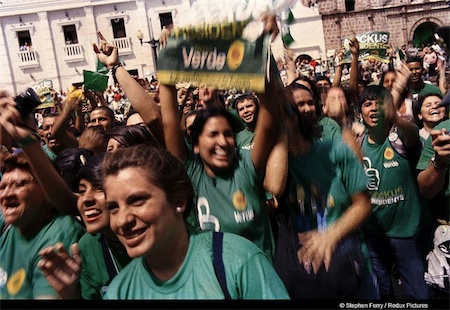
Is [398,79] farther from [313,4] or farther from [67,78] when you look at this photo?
[67,78]

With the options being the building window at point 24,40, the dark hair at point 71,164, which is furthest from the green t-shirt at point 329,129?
the building window at point 24,40

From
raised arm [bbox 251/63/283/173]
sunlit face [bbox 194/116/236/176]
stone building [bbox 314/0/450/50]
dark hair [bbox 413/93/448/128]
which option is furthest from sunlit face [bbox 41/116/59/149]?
dark hair [bbox 413/93/448/128]

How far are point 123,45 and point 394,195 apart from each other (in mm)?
1590

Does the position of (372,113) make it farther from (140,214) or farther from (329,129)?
(140,214)

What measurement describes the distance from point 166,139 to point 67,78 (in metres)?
0.62

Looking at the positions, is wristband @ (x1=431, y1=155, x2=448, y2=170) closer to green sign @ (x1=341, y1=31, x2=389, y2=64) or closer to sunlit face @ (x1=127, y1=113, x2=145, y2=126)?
green sign @ (x1=341, y1=31, x2=389, y2=64)

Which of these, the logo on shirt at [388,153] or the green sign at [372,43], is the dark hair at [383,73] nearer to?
the green sign at [372,43]

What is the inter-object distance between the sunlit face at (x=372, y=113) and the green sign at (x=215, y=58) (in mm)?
1161

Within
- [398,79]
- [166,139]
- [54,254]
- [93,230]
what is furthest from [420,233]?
[54,254]

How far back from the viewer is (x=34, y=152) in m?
1.96

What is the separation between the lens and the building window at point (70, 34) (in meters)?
2.11

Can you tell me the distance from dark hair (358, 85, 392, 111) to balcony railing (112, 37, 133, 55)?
1.25 metres

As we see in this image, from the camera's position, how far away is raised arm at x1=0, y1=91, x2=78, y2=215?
1.93 metres

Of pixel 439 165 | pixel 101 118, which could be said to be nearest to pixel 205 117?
pixel 439 165
